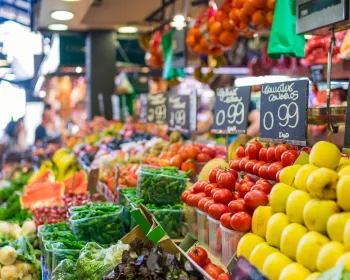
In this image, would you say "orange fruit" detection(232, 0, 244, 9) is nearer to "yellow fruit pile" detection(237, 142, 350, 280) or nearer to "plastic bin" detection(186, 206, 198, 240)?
"plastic bin" detection(186, 206, 198, 240)

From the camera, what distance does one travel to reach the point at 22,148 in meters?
14.7

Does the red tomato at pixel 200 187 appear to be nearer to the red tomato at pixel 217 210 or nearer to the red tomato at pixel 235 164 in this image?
the red tomato at pixel 235 164

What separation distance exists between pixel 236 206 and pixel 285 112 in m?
0.70

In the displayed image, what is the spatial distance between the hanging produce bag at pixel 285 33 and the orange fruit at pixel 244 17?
0.41 m

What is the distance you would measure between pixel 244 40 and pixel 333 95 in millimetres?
3856

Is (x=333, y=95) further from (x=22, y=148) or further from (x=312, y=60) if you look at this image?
(x=22, y=148)

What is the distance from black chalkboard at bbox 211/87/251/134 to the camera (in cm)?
343

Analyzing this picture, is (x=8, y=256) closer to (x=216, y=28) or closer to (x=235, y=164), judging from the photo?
(x=235, y=164)

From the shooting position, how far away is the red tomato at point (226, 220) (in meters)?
2.33

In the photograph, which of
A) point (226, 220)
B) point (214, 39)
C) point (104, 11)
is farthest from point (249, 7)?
point (104, 11)

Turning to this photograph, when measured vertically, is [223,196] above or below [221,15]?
below

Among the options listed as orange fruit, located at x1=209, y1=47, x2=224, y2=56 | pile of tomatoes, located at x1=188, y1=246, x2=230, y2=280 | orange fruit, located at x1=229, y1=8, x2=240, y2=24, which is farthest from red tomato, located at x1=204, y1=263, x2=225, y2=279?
orange fruit, located at x1=209, y1=47, x2=224, y2=56

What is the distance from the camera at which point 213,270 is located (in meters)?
2.23

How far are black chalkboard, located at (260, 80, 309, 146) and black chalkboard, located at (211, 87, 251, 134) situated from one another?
1.28 ft
